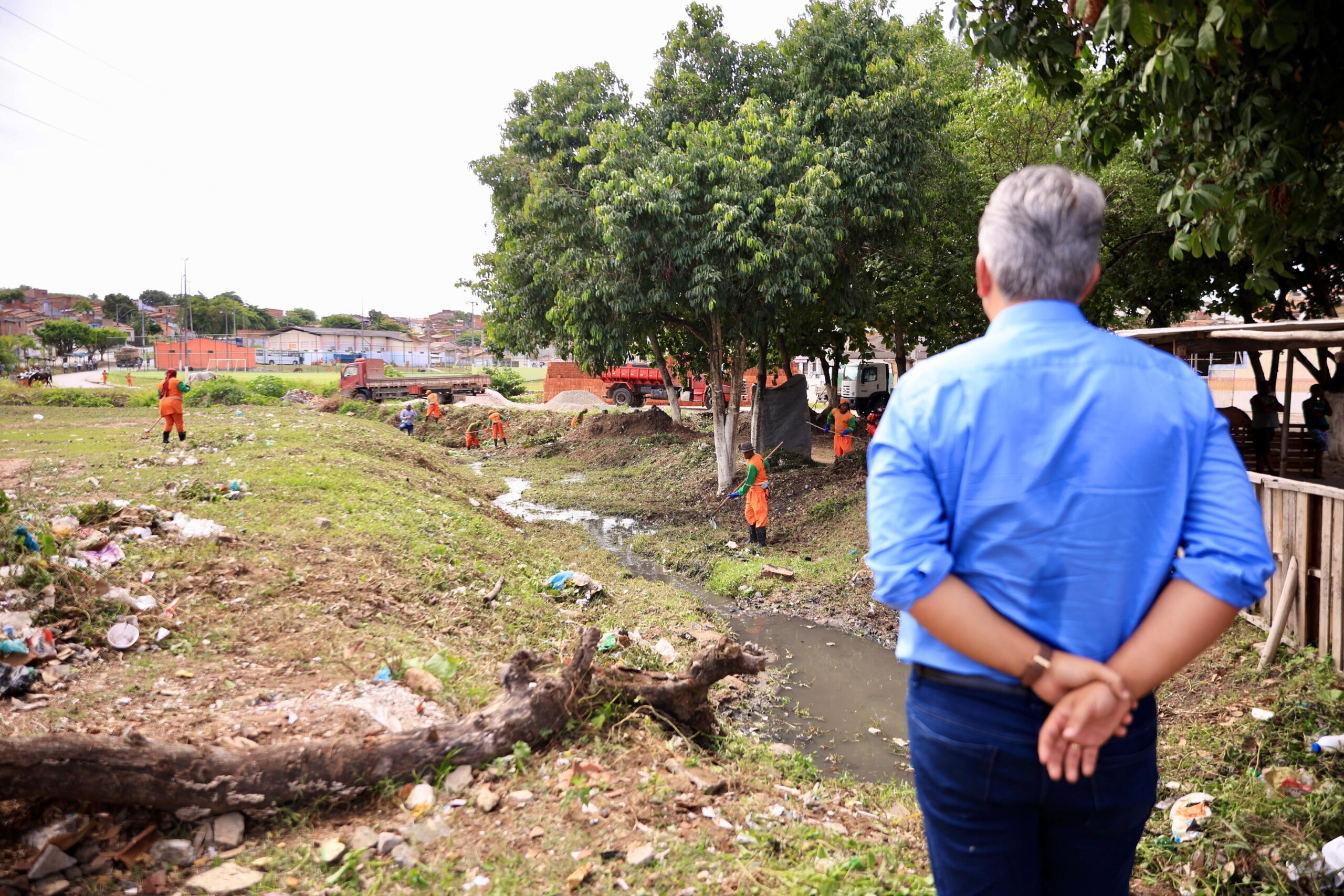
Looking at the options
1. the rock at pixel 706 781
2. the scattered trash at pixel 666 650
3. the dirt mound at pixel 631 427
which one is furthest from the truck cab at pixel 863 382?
the rock at pixel 706 781

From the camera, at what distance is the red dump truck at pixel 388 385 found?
3344 cm

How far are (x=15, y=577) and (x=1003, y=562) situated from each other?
593 centimetres

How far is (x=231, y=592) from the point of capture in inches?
239

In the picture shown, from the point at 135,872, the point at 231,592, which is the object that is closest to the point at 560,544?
the point at 231,592

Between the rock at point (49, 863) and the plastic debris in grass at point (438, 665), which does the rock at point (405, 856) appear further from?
the plastic debris in grass at point (438, 665)

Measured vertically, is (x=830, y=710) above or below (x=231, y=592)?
below

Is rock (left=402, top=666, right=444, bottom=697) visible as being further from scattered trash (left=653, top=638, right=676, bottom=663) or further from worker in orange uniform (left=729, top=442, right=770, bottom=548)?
worker in orange uniform (left=729, top=442, right=770, bottom=548)

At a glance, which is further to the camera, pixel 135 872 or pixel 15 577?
pixel 15 577

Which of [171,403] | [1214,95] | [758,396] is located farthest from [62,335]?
[1214,95]

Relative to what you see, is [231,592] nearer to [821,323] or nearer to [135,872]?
[135,872]

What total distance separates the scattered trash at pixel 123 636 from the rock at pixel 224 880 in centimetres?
254

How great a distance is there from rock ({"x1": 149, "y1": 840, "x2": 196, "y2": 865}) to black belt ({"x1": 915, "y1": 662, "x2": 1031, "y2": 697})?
115 inches

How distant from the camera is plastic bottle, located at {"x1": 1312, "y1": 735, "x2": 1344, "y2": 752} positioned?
411 centimetres

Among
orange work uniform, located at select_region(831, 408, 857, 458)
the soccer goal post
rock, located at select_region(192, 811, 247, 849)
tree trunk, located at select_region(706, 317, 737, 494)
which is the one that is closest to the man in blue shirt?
rock, located at select_region(192, 811, 247, 849)
